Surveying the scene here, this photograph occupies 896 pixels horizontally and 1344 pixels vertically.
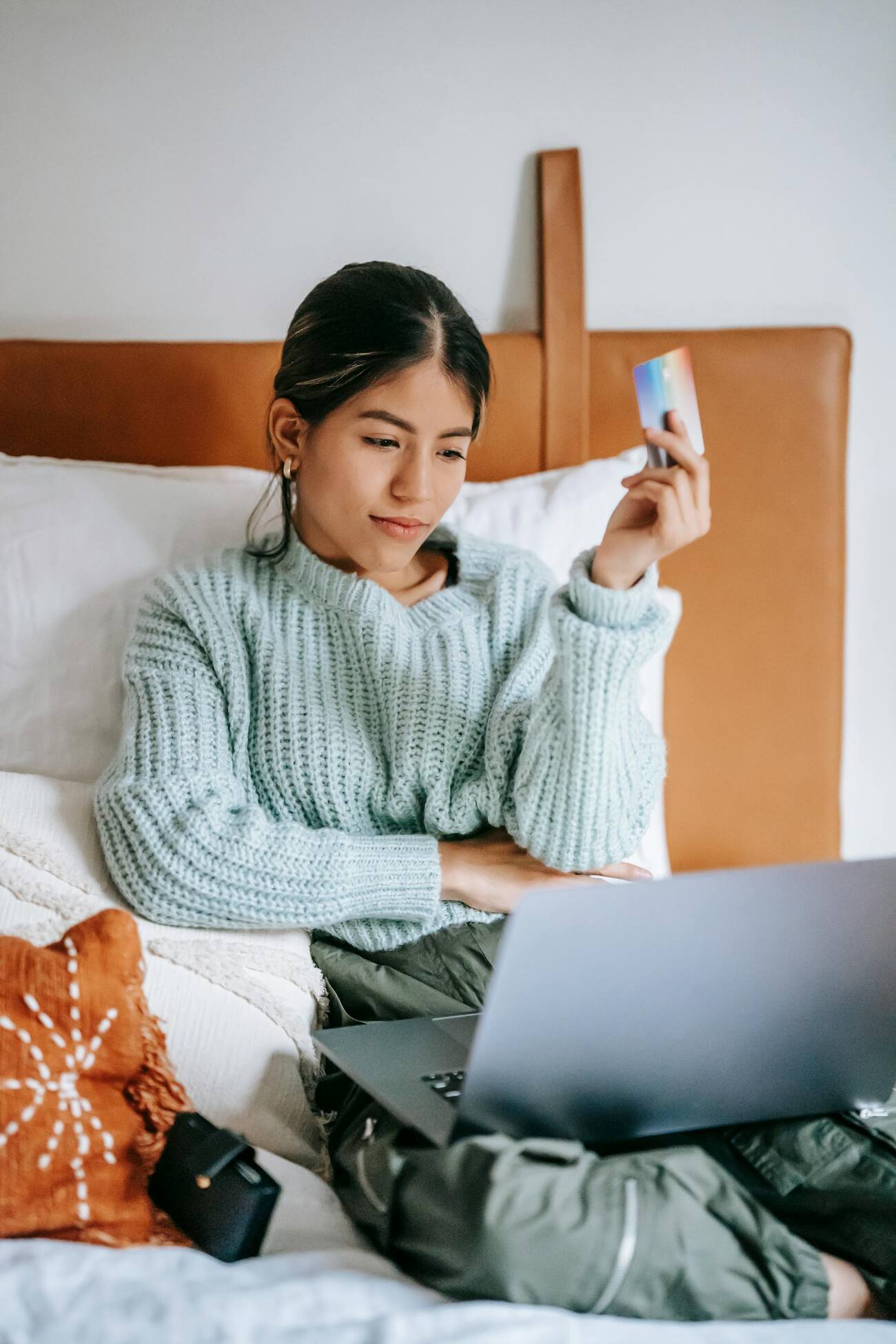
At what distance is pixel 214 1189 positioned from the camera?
0.81 m

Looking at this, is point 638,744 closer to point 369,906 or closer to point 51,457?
point 369,906

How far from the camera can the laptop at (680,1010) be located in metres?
0.72

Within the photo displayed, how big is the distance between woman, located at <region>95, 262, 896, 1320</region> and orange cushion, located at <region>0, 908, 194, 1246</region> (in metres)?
0.16

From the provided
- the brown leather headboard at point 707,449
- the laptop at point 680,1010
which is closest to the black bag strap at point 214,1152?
the laptop at point 680,1010

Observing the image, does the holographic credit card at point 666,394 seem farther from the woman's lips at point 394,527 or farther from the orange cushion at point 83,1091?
the orange cushion at point 83,1091

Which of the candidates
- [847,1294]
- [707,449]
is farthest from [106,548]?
[847,1294]

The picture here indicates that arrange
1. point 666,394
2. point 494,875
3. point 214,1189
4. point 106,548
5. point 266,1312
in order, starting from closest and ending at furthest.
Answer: point 266,1312 < point 214,1189 < point 666,394 < point 494,875 < point 106,548

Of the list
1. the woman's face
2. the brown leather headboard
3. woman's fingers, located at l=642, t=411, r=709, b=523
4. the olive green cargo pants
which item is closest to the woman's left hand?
woman's fingers, located at l=642, t=411, r=709, b=523

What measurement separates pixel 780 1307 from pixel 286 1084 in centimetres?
45

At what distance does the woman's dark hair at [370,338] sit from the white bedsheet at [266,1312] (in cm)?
81

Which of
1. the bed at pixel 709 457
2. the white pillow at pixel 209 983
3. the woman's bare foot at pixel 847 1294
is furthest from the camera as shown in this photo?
the bed at pixel 709 457

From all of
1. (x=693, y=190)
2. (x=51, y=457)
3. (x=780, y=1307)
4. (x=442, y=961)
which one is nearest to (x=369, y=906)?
(x=442, y=961)

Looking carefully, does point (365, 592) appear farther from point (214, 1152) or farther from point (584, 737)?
point (214, 1152)

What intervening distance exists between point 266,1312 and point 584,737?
1.79 feet
